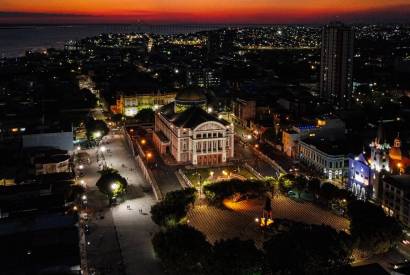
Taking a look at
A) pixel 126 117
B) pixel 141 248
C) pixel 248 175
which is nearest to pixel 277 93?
pixel 126 117

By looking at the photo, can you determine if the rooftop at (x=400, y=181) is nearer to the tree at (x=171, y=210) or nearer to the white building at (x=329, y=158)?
the white building at (x=329, y=158)

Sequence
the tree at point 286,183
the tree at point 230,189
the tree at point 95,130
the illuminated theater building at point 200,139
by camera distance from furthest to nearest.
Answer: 1. the tree at point 95,130
2. the illuminated theater building at point 200,139
3. the tree at point 286,183
4. the tree at point 230,189

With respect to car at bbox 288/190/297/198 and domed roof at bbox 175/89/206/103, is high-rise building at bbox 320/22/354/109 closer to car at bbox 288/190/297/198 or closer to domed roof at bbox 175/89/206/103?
domed roof at bbox 175/89/206/103

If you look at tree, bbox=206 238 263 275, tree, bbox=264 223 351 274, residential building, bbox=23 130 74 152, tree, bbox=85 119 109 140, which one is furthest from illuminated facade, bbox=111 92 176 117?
tree, bbox=206 238 263 275

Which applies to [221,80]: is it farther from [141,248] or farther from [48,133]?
[141,248]

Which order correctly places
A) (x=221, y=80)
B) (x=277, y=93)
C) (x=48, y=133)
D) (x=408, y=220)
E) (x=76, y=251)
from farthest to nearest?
(x=221, y=80) < (x=277, y=93) < (x=48, y=133) < (x=408, y=220) < (x=76, y=251)

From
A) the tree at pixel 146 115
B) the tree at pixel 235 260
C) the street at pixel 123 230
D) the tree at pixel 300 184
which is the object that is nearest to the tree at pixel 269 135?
the tree at pixel 300 184

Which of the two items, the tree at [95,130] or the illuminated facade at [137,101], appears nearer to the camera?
the tree at [95,130]
